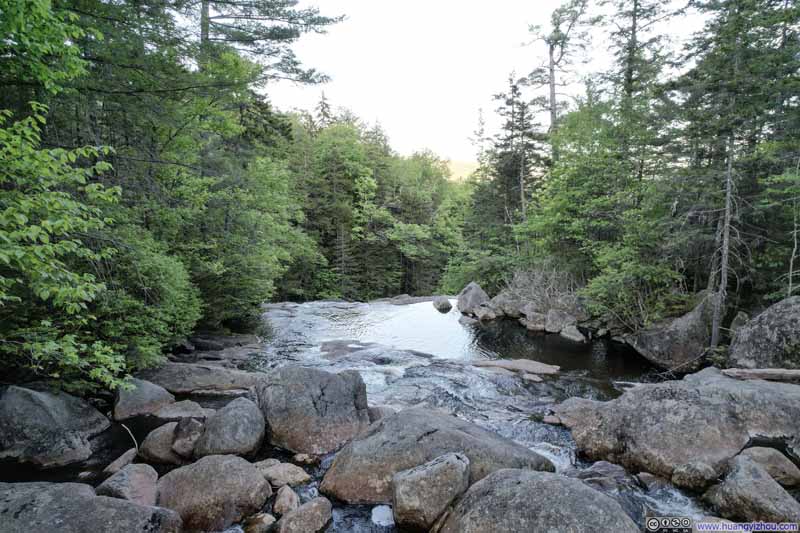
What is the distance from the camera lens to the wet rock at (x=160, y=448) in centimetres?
588

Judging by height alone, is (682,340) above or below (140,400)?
above

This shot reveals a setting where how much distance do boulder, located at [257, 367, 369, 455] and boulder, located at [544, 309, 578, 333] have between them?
35.8ft

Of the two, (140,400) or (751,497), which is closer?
(751,497)

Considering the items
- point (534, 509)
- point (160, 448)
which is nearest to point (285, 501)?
point (160, 448)

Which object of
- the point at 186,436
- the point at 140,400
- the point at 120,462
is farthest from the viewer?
the point at 140,400

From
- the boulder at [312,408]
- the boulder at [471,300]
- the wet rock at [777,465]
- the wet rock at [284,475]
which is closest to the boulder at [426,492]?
the wet rock at [284,475]

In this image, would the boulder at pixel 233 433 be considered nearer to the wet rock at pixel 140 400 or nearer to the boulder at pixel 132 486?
the boulder at pixel 132 486

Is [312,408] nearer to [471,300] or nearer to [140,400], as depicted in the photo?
[140,400]

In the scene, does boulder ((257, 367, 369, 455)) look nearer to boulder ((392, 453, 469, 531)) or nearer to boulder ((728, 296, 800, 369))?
boulder ((392, 453, 469, 531))

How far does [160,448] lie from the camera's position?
5965 millimetres

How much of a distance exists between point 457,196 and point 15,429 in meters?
40.0

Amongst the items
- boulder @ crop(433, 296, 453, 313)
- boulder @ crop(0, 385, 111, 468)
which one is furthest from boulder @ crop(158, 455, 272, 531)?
boulder @ crop(433, 296, 453, 313)

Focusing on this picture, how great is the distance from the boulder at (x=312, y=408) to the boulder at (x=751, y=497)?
16.0 feet

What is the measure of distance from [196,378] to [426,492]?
639cm
